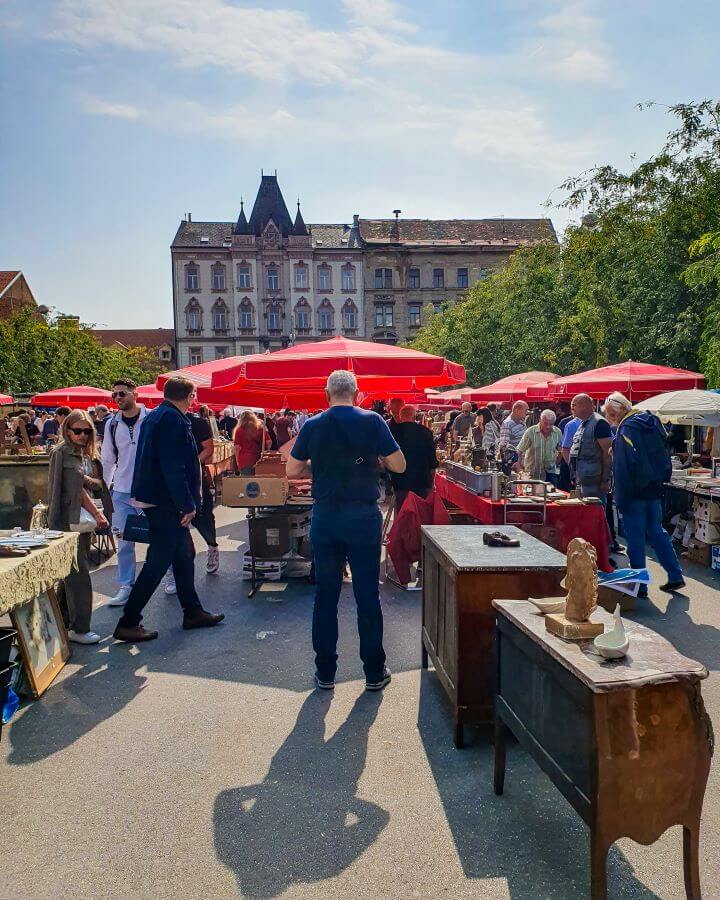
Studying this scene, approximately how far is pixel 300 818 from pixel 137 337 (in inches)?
3615

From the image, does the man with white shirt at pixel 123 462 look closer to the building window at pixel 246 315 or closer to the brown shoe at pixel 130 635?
the brown shoe at pixel 130 635

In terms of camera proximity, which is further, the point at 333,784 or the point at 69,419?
the point at 69,419

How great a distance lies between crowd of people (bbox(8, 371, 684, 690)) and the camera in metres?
4.61

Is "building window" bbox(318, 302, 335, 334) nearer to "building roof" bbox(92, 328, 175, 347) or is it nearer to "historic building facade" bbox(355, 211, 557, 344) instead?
"historic building facade" bbox(355, 211, 557, 344)

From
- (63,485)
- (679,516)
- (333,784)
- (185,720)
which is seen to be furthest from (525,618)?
(679,516)

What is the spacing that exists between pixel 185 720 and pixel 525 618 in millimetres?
2400

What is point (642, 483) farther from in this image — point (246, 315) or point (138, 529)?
point (246, 315)

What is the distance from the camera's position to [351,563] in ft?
15.4

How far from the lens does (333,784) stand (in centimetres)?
359

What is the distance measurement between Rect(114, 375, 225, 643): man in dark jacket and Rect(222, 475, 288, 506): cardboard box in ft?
5.13

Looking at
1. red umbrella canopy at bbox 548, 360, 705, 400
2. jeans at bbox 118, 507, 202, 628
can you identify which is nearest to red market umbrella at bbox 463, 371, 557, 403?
red umbrella canopy at bbox 548, 360, 705, 400

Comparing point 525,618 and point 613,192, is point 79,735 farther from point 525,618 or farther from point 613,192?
point 613,192

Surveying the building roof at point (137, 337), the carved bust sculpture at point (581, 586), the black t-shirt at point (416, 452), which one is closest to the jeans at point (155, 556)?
the black t-shirt at point (416, 452)

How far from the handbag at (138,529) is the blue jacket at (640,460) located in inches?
179
